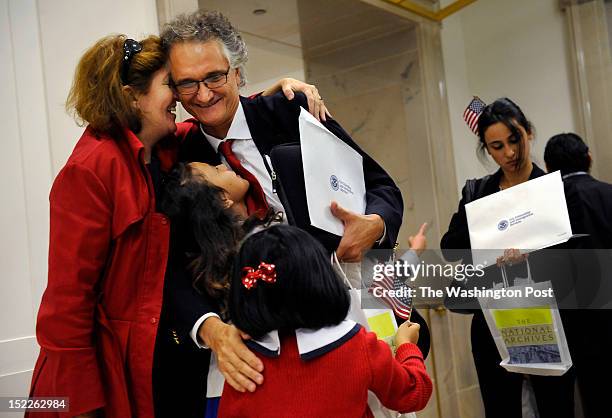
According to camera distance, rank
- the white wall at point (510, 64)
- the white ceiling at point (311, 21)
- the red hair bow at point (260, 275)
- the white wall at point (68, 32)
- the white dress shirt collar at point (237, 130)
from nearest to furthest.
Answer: the red hair bow at point (260, 275)
the white dress shirt collar at point (237, 130)
the white wall at point (68, 32)
the white ceiling at point (311, 21)
the white wall at point (510, 64)

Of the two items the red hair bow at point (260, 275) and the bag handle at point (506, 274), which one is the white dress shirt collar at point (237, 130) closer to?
the red hair bow at point (260, 275)

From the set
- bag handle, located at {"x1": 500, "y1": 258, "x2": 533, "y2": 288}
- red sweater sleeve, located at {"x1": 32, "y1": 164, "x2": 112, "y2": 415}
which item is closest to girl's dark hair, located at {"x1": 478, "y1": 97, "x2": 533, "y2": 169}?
bag handle, located at {"x1": 500, "y1": 258, "x2": 533, "y2": 288}

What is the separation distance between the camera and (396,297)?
2.01m

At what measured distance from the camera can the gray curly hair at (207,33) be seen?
1830 mm

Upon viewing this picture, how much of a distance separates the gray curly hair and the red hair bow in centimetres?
67

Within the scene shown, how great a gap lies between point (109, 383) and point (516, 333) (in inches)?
68.3

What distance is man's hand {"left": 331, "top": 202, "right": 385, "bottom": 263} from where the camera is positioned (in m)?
1.83

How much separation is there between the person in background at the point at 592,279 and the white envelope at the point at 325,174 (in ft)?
4.51

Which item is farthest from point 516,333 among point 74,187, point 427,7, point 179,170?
point 427,7

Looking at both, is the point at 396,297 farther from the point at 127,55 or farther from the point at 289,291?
the point at 127,55

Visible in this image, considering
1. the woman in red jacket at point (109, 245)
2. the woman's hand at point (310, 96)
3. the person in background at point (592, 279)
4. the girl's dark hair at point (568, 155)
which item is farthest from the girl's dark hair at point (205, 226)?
the girl's dark hair at point (568, 155)

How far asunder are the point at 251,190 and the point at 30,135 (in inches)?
40.3

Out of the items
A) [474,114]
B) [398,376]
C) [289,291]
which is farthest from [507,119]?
[289,291]

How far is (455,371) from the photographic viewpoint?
4461 millimetres
